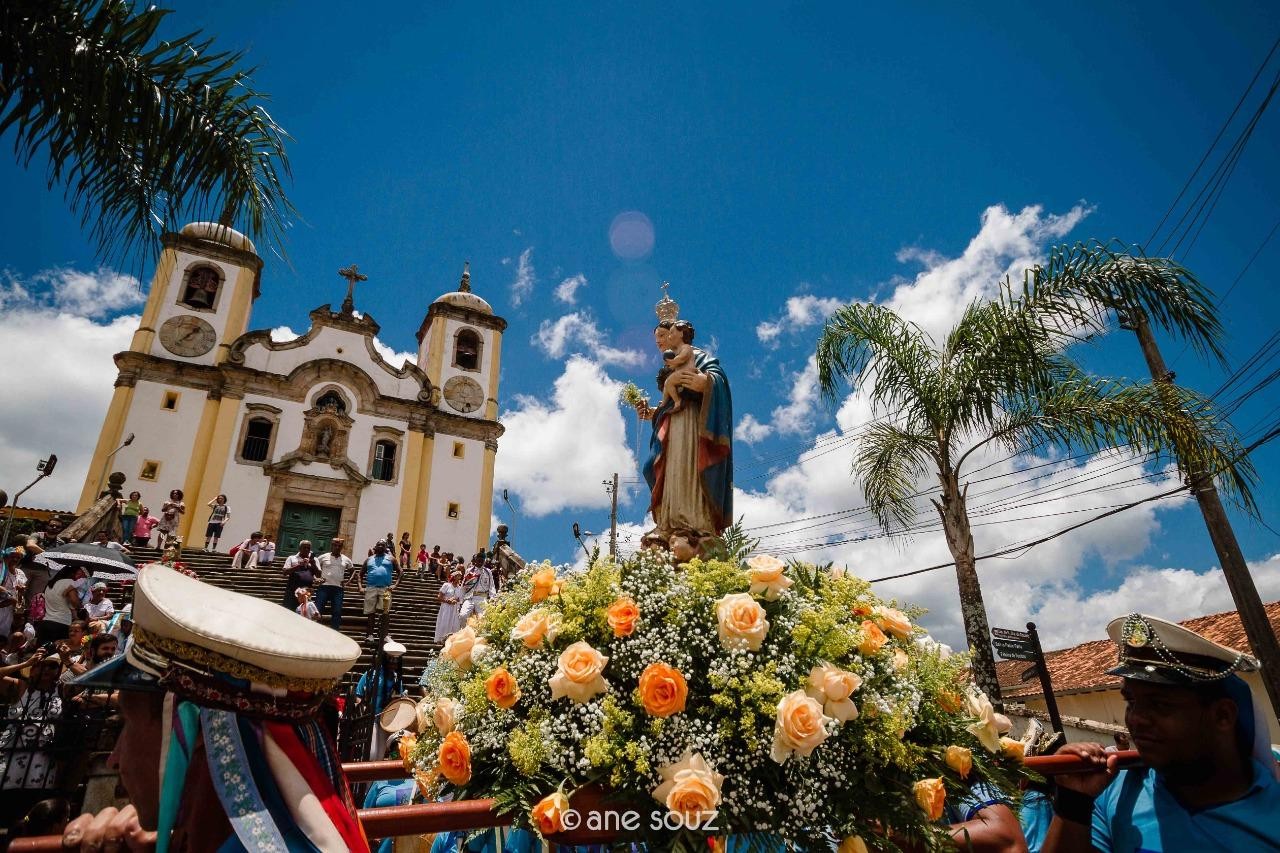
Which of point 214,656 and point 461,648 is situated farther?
point 461,648

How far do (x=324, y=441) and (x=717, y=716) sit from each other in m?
25.4

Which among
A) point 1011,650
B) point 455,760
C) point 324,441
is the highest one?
point 324,441

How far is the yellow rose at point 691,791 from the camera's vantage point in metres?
1.59

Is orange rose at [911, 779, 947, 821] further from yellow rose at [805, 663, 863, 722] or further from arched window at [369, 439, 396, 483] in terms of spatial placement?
arched window at [369, 439, 396, 483]

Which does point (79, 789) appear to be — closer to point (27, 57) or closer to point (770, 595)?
point (27, 57)

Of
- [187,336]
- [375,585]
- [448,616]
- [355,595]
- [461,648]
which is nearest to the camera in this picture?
[461,648]

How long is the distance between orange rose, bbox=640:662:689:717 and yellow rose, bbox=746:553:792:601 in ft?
1.30

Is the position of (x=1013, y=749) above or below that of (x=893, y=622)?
below

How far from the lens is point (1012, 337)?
8570mm

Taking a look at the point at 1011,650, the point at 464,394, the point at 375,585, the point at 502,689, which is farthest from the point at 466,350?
the point at 502,689

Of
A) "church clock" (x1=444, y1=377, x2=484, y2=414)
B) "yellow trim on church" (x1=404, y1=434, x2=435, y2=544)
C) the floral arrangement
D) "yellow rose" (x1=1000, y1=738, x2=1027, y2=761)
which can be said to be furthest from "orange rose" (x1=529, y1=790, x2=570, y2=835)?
"church clock" (x1=444, y1=377, x2=484, y2=414)

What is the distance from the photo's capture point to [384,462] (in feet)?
83.6

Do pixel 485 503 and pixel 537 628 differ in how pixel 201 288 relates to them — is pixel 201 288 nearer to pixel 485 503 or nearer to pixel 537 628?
pixel 485 503

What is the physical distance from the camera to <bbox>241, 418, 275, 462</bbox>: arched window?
76.3ft
